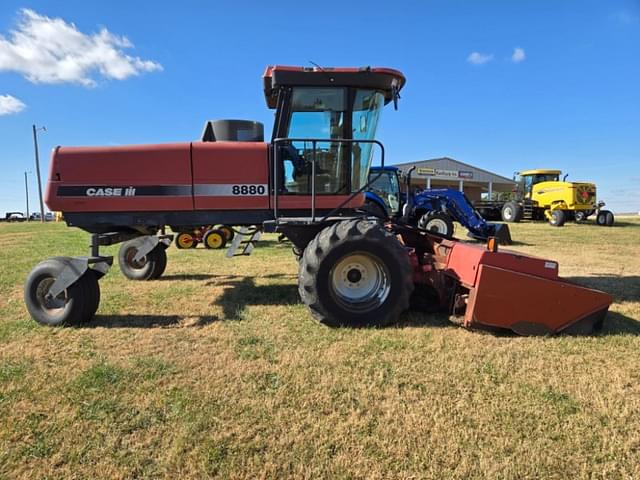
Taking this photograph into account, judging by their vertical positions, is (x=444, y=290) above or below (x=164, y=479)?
above

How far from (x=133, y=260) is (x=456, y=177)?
41.9m

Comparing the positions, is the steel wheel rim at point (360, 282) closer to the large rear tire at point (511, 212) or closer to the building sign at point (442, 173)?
the large rear tire at point (511, 212)

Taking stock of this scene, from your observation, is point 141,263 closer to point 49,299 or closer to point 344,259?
point 49,299

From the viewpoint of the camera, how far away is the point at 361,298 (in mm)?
4668

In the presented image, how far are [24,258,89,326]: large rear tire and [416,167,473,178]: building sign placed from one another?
128ft

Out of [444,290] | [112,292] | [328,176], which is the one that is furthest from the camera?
[112,292]

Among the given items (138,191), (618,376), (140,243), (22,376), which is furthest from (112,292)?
(618,376)

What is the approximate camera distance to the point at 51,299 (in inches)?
183

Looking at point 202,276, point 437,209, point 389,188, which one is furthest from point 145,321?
point 437,209

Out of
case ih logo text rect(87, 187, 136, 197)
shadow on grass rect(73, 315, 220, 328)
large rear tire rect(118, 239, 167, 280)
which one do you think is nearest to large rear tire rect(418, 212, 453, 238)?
large rear tire rect(118, 239, 167, 280)

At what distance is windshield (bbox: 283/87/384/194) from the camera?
511cm

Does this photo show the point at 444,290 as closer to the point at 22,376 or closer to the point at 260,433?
the point at 260,433

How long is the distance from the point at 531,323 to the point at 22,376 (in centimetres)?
438

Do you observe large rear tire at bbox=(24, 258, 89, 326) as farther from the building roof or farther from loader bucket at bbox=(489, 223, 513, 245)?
the building roof
